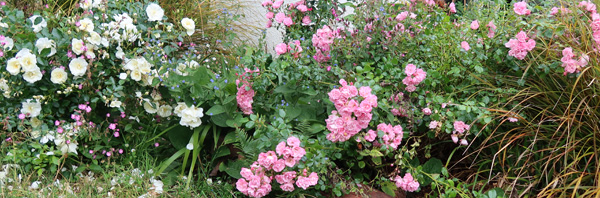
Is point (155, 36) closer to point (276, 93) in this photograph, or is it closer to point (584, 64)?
point (276, 93)

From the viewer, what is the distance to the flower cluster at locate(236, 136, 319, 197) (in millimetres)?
2213

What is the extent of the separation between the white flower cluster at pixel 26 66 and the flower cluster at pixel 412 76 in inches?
69.0

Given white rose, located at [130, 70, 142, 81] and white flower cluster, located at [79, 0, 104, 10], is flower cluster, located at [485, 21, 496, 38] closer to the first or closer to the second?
white rose, located at [130, 70, 142, 81]

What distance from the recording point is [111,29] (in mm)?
2770

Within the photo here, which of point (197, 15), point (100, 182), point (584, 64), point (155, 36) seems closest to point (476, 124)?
point (584, 64)

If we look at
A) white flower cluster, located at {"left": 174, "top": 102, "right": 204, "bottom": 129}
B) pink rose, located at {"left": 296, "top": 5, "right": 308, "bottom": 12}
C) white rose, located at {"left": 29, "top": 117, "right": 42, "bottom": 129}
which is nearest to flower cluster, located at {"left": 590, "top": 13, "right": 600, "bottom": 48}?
pink rose, located at {"left": 296, "top": 5, "right": 308, "bottom": 12}

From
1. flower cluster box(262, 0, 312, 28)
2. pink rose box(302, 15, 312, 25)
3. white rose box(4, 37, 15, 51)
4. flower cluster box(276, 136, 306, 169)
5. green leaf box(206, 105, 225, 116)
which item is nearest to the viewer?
flower cluster box(276, 136, 306, 169)

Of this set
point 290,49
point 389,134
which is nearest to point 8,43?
point 290,49

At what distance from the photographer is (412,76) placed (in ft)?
8.25

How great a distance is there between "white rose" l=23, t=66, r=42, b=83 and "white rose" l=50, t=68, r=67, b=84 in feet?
0.19

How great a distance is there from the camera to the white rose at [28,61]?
2.61 meters

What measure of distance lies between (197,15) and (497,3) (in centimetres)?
249

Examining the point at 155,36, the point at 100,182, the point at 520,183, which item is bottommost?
the point at 520,183

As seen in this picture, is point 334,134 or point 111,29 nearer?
point 334,134
